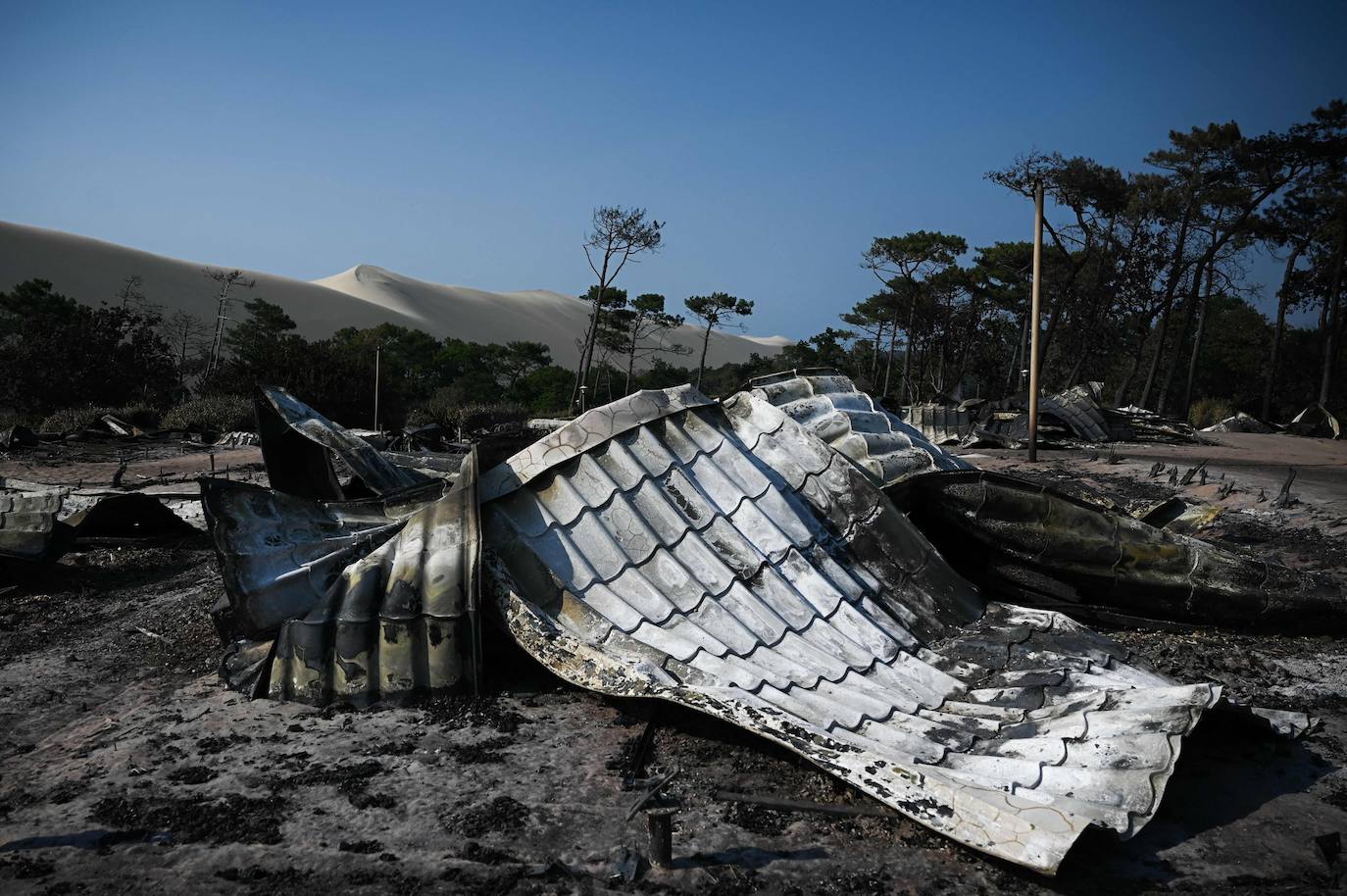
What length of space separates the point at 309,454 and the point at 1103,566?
4219 mm

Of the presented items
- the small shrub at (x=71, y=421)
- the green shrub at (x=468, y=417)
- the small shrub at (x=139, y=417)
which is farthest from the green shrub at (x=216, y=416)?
the green shrub at (x=468, y=417)

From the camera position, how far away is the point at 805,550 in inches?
140

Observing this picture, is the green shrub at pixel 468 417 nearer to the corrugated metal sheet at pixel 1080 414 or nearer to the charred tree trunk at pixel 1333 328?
the corrugated metal sheet at pixel 1080 414

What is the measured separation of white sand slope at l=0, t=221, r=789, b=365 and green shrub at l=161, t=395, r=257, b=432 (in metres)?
43.7

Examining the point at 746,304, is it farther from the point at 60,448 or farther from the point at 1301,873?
the point at 1301,873

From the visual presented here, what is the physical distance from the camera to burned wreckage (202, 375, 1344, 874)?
96.0 inches

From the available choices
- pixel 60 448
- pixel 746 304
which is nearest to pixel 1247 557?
pixel 60 448

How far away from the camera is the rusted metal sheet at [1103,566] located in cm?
391

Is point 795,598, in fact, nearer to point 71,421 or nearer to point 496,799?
point 496,799

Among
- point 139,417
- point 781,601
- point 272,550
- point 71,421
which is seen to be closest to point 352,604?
point 272,550

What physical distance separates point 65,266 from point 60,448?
57.0 m

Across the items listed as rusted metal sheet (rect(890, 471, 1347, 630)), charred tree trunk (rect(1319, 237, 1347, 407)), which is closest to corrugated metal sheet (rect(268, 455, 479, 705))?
rusted metal sheet (rect(890, 471, 1347, 630))

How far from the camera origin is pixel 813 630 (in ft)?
10.6

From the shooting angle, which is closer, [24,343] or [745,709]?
[745,709]
